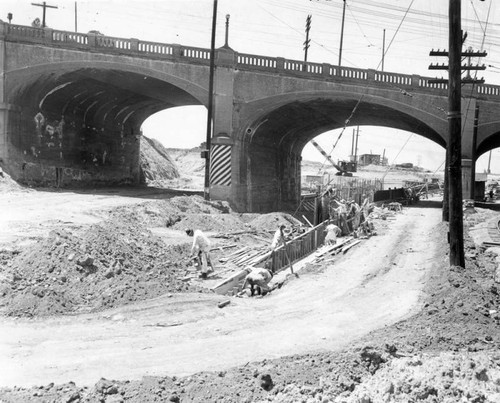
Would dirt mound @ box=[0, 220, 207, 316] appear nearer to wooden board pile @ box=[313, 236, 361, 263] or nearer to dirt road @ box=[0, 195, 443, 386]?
dirt road @ box=[0, 195, 443, 386]

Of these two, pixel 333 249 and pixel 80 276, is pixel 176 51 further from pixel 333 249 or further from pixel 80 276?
pixel 80 276

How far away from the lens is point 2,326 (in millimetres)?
8555

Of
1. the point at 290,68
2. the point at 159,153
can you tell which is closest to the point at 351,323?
the point at 290,68

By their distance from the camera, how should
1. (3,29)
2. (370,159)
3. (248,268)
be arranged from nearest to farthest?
1. (248,268)
2. (3,29)
3. (370,159)

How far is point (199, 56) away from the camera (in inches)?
1073

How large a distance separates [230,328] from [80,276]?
4266 millimetres

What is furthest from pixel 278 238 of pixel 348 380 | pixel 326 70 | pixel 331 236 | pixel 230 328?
pixel 326 70

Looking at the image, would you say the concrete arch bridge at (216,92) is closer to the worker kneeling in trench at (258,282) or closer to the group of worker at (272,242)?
the group of worker at (272,242)

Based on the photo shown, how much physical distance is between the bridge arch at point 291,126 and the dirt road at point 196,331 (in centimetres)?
1666

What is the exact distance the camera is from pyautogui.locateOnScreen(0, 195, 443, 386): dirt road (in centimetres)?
677

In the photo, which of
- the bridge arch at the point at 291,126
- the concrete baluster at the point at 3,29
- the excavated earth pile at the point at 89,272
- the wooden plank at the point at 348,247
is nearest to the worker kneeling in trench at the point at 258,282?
the excavated earth pile at the point at 89,272

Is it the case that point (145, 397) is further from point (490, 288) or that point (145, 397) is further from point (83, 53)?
point (83, 53)

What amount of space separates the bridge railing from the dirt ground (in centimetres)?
1392

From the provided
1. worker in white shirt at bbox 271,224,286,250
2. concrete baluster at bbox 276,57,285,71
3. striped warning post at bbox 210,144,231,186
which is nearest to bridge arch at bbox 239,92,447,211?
striped warning post at bbox 210,144,231,186
